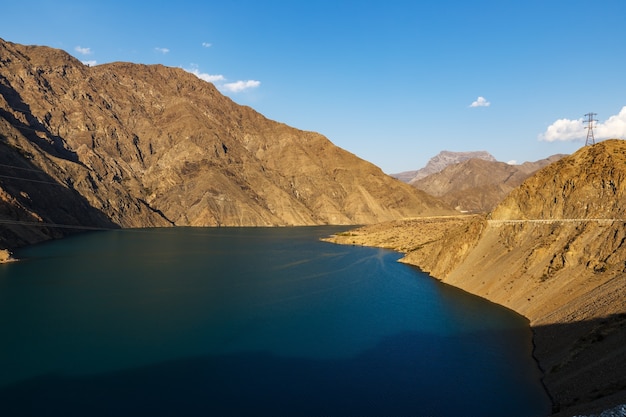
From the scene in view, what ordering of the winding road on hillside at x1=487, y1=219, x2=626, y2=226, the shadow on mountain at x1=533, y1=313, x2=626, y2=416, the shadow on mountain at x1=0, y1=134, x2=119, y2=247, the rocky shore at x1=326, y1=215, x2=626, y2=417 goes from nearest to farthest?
the shadow on mountain at x1=533, y1=313, x2=626, y2=416 → the rocky shore at x1=326, y1=215, x2=626, y2=417 → the winding road on hillside at x1=487, y1=219, x2=626, y2=226 → the shadow on mountain at x1=0, y1=134, x2=119, y2=247

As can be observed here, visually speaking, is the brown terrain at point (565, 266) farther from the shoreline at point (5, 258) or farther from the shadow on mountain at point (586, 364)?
the shoreline at point (5, 258)

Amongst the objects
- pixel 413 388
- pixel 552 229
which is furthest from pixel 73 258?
pixel 552 229

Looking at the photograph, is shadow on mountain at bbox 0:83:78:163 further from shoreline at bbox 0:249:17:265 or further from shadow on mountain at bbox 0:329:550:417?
shadow on mountain at bbox 0:329:550:417

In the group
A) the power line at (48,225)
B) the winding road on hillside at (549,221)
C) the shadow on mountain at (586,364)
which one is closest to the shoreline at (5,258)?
the power line at (48,225)

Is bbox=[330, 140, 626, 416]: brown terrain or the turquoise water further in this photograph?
bbox=[330, 140, 626, 416]: brown terrain

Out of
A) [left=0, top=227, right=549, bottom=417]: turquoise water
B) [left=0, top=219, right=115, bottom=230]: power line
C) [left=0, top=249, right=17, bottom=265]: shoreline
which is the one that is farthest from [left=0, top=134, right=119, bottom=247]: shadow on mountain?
[left=0, top=227, right=549, bottom=417]: turquoise water

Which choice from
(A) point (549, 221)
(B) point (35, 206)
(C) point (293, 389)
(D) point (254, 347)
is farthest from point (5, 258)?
(A) point (549, 221)
